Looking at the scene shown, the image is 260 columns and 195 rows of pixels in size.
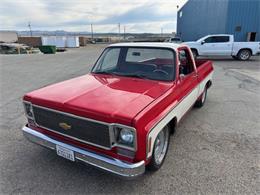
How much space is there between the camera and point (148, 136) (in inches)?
82.4

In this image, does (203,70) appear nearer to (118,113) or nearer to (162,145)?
(162,145)

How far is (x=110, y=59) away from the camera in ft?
12.7

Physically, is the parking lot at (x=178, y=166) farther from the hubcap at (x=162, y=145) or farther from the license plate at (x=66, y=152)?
the license plate at (x=66, y=152)

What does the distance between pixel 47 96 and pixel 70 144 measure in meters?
0.72

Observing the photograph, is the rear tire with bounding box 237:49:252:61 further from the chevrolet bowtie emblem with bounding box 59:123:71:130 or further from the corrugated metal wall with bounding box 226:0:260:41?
the chevrolet bowtie emblem with bounding box 59:123:71:130

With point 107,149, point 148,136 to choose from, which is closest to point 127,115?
point 148,136

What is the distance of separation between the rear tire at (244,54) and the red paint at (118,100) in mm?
13774

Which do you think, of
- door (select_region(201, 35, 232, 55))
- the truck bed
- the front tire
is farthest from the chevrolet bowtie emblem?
door (select_region(201, 35, 232, 55))

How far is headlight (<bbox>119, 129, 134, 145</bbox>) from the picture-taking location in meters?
2.05

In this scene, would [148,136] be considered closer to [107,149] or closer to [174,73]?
[107,149]

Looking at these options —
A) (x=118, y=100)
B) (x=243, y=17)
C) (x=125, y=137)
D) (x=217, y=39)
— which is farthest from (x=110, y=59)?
(x=243, y=17)

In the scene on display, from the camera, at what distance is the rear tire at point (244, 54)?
14.6 metres

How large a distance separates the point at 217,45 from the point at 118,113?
573 inches

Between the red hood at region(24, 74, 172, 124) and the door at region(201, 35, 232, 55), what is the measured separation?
518 inches
